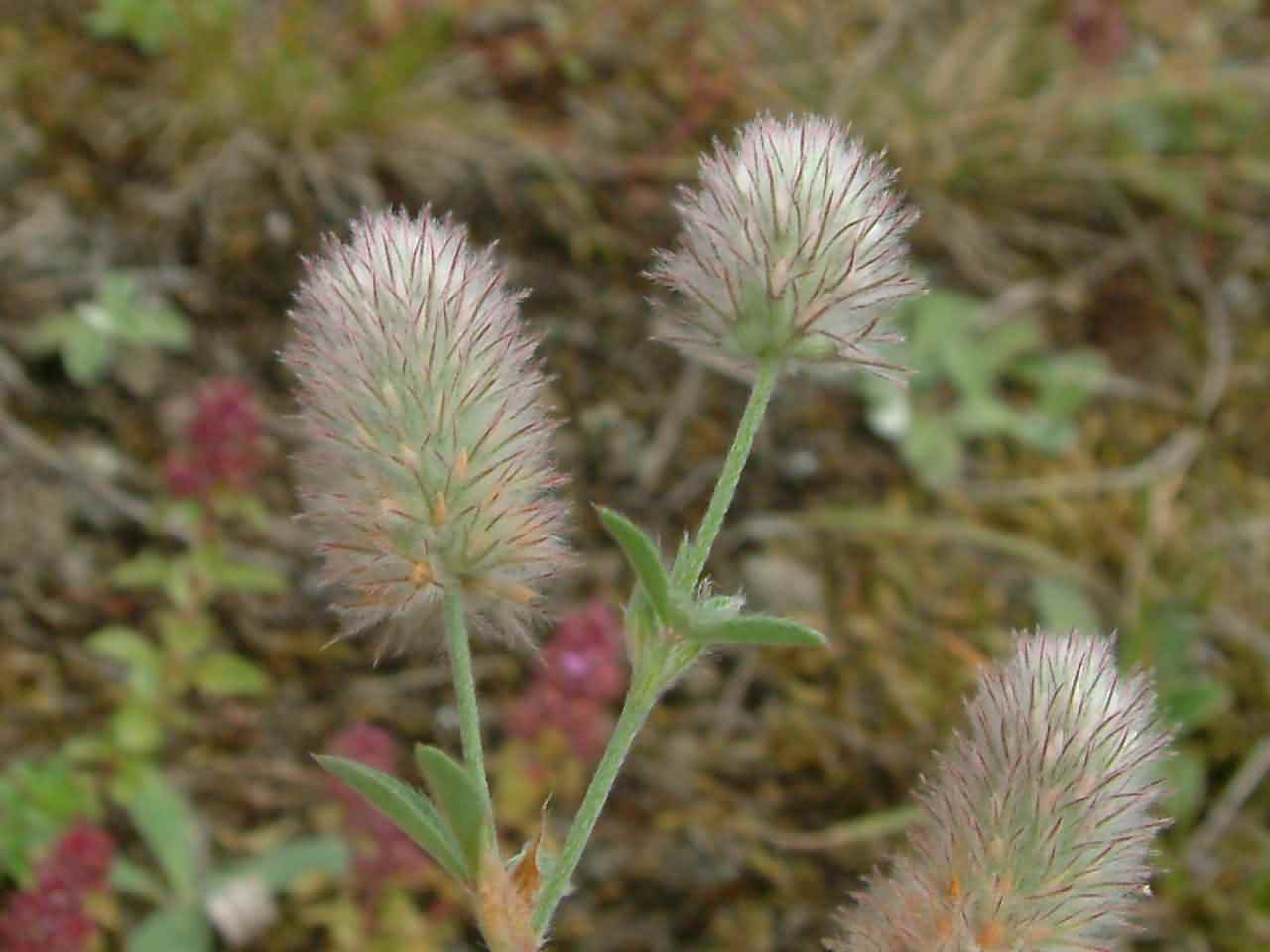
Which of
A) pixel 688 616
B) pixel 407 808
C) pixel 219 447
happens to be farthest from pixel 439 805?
pixel 219 447

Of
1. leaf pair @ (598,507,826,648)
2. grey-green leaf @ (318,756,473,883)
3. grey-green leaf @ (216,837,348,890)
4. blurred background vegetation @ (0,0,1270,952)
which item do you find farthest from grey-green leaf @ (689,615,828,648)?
grey-green leaf @ (216,837,348,890)

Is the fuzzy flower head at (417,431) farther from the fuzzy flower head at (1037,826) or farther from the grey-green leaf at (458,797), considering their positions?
the fuzzy flower head at (1037,826)

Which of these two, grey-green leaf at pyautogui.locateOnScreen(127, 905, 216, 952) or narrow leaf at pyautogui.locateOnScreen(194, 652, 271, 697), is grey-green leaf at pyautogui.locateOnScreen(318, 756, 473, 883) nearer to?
grey-green leaf at pyautogui.locateOnScreen(127, 905, 216, 952)

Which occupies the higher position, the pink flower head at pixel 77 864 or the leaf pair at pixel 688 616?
the leaf pair at pixel 688 616

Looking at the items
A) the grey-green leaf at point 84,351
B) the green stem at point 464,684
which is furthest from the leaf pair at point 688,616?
the grey-green leaf at point 84,351

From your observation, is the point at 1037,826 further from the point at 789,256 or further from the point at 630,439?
the point at 630,439

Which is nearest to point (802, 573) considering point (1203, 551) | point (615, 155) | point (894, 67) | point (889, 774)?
point (889, 774)

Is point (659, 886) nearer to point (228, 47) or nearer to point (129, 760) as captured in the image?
point (129, 760)
